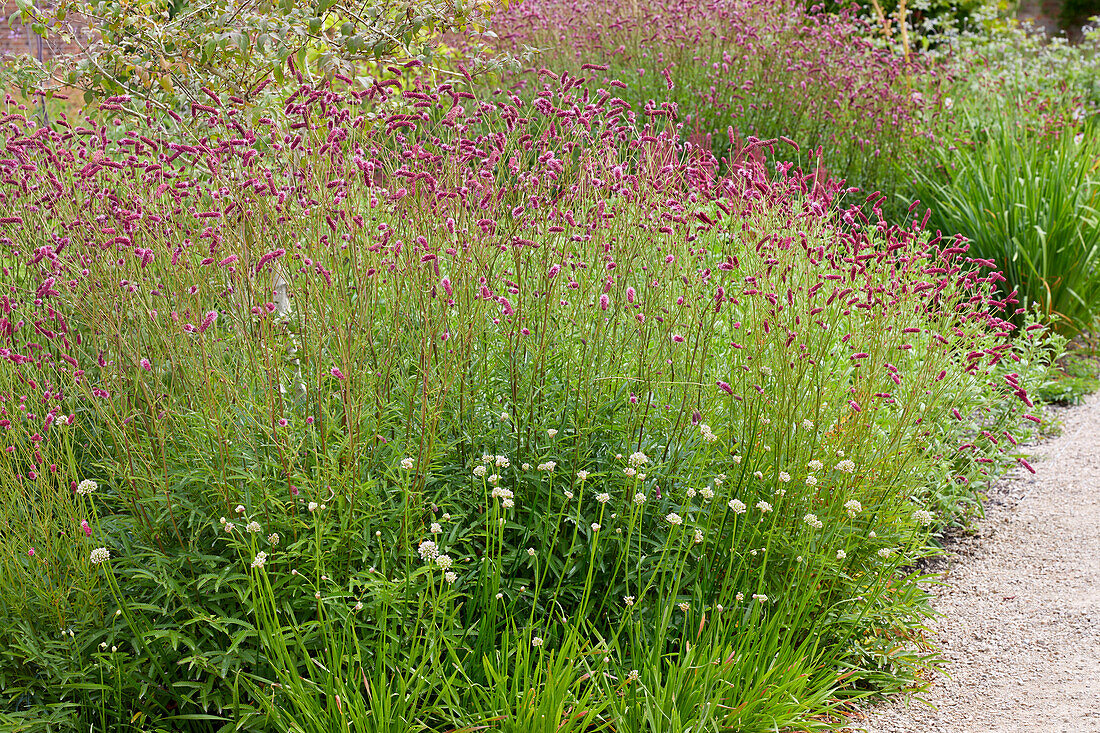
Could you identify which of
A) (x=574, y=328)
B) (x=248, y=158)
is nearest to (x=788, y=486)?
(x=574, y=328)

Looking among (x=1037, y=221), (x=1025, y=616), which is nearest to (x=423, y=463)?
(x=1025, y=616)

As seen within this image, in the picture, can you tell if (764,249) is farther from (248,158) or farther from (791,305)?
(248,158)

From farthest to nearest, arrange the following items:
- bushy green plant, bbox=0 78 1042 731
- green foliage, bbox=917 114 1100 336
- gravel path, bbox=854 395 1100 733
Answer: green foliage, bbox=917 114 1100 336 → gravel path, bbox=854 395 1100 733 → bushy green plant, bbox=0 78 1042 731

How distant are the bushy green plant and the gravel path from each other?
0.19 m

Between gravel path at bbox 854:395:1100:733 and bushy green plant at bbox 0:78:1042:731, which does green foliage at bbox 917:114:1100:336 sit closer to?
gravel path at bbox 854:395:1100:733

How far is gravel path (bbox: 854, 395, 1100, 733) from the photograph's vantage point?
3.03 metres

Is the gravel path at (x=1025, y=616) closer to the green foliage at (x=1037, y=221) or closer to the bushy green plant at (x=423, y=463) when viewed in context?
the bushy green plant at (x=423, y=463)

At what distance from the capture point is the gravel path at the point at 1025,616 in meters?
3.03

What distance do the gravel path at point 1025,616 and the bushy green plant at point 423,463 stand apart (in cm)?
19

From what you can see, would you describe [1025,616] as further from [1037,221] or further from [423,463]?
[1037,221]

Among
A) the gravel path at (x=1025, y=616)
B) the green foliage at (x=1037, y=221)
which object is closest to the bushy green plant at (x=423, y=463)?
the gravel path at (x=1025, y=616)

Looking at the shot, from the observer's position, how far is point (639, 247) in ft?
11.3

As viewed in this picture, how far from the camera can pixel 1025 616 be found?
362 centimetres

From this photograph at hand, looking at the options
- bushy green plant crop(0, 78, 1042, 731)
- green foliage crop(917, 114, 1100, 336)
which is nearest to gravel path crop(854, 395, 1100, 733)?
bushy green plant crop(0, 78, 1042, 731)
